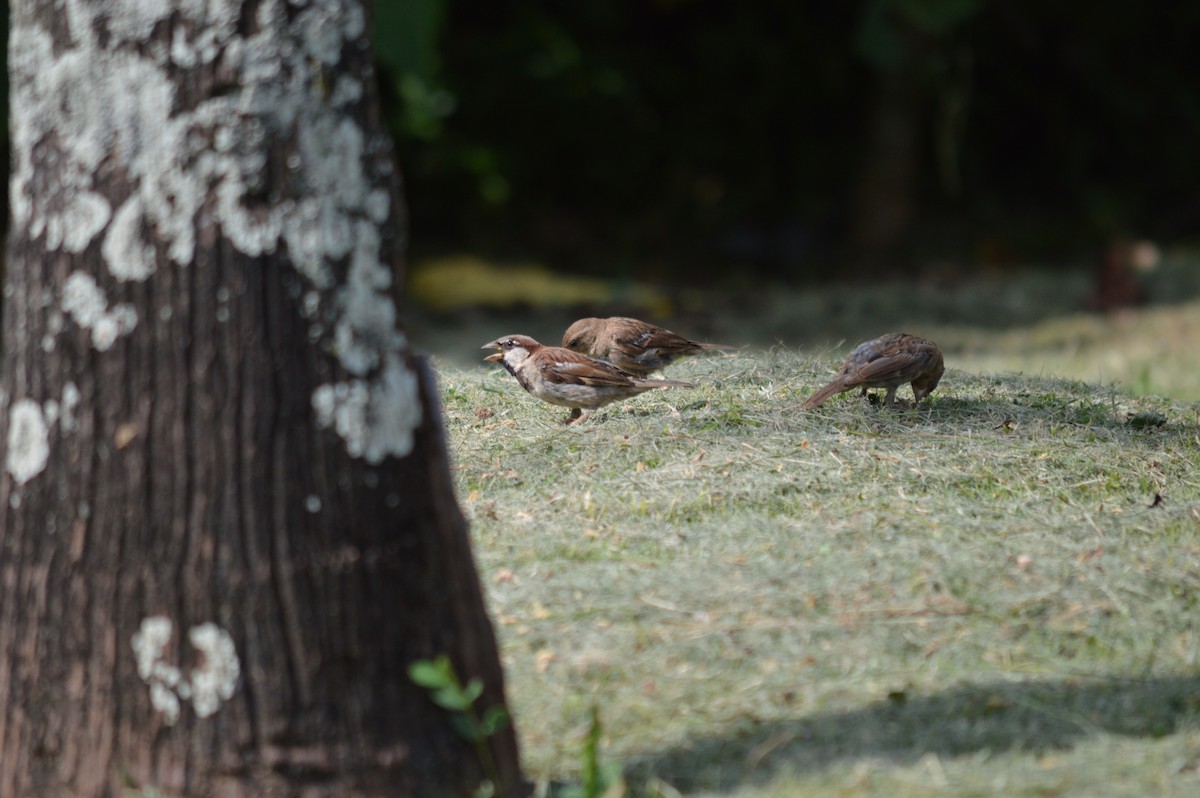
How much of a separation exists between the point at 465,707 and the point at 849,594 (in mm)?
1360

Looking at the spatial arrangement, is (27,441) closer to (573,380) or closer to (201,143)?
(201,143)

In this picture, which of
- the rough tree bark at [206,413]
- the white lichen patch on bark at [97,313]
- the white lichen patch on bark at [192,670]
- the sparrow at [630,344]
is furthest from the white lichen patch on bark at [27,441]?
the sparrow at [630,344]

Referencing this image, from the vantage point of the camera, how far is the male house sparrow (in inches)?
198

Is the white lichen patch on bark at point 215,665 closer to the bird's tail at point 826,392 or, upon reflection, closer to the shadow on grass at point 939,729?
the shadow on grass at point 939,729

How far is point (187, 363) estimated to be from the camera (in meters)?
2.68

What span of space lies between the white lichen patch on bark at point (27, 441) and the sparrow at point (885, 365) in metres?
2.95

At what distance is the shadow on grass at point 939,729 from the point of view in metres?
3.01

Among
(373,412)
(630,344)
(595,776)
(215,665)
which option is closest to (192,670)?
(215,665)

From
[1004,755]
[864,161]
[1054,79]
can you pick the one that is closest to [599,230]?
[864,161]

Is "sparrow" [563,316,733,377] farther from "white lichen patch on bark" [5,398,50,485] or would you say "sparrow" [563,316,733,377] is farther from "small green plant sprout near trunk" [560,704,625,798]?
"white lichen patch on bark" [5,398,50,485]

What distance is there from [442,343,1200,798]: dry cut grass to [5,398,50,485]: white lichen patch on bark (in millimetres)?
1273

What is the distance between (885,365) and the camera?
16.2 feet

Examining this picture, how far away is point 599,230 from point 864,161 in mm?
2835

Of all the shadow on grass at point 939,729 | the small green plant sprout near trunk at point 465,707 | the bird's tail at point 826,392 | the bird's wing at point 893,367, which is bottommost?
the shadow on grass at point 939,729
